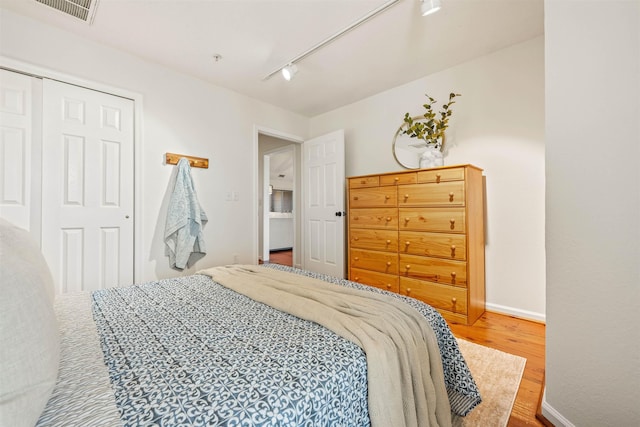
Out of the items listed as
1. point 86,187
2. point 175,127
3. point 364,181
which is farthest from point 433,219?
point 86,187

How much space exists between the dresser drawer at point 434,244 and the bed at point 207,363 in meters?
1.38

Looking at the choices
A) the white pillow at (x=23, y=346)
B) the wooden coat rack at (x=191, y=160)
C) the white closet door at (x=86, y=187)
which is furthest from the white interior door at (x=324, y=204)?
the white pillow at (x=23, y=346)

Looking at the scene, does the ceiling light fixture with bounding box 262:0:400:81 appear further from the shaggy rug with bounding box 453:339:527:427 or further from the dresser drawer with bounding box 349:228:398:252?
the shaggy rug with bounding box 453:339:527:427

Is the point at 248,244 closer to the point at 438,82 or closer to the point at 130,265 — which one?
the point at 130,265

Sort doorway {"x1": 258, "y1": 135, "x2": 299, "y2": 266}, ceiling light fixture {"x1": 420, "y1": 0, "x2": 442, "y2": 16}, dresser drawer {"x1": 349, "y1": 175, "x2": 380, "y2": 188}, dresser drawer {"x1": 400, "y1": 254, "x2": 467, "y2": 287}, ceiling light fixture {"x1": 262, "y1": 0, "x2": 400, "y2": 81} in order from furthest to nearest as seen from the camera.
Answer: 1. doorway {"x1": 258, "y1": 135, "x2": 299, "y2": 266}
2. dresser drawer {"x1": 349, "y1": 175, "x2": 380, "y2": 188}
3. dresser drawer {"x1": 400, "y1": 254, "x2": 467, "y2": 287}
4. ceiling light fixture {"x1": 262, "y1": 0, "x2": 400, "y2": 81}
5. ceiling light fixture {"x1": 420, "y1": 0, "x2": 442, "y2": 16}

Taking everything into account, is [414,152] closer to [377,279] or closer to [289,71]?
[377,279]

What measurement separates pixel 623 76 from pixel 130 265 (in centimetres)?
356

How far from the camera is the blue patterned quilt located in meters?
0.62

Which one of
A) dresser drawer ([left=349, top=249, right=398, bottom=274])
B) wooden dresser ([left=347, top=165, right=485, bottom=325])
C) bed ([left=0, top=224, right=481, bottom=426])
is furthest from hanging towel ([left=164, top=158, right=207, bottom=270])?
wooden dresser ([left=347, top=165, right=485, bottom=325])

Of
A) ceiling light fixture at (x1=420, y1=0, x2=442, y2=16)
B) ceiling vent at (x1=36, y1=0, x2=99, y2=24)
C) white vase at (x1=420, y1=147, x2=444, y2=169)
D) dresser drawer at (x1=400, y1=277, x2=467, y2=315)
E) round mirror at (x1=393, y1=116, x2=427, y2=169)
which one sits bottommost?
dresser drawer at (x1=400, y1=277, x2=467, y2=315)

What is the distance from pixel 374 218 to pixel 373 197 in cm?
24

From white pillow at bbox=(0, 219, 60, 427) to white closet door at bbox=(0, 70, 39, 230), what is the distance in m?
2.15

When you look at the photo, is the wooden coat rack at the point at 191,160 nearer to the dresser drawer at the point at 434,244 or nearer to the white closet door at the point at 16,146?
the white closet door at the point at 16,146

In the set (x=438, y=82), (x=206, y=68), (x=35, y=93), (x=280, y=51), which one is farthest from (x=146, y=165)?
(x=438, y=82)
